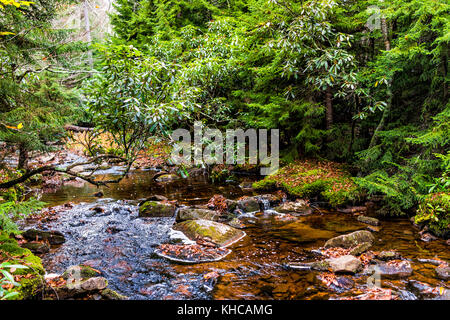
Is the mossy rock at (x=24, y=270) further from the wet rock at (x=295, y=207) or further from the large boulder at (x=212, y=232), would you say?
the wet rock at (x=295, y=207)

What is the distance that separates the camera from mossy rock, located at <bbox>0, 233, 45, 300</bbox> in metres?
3.12

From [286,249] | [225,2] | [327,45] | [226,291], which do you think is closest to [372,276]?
[286,249]

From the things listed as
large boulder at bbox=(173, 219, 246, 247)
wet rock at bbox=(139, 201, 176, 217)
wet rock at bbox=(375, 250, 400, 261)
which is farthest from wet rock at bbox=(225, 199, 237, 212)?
wet rock at bbox=(375, 250, 400, 261)

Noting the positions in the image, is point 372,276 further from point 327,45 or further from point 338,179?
point 327,45

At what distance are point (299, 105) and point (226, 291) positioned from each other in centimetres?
706

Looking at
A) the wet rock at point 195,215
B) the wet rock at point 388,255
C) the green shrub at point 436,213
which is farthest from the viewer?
the wet rock at point 195,215

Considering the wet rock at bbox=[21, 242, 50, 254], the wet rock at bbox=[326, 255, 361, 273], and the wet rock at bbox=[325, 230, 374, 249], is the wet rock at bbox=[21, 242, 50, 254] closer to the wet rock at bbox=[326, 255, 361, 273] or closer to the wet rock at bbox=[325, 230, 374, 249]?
the wet rock at bbox=[326, 255, 361, 273]

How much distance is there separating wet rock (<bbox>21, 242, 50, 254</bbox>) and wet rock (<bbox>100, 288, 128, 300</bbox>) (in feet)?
7.89

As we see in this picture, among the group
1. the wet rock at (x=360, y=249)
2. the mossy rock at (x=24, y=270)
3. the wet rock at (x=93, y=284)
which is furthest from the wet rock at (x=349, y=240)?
the mossy rock at (x=24, y=270)

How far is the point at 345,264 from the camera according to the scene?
4.33 m

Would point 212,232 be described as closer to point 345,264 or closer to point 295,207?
point 345,264

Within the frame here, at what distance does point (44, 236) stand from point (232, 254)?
4296 millimetres

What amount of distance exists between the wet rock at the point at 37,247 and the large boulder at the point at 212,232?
9.21 ft

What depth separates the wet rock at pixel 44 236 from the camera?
5.68 meters
